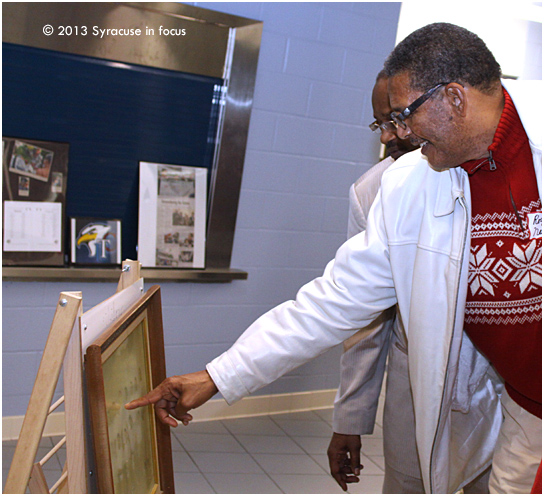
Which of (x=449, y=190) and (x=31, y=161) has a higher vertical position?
(x=449, y=190)

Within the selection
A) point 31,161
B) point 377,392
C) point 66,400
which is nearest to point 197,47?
point 31,161

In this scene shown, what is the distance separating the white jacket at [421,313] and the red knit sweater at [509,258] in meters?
0.03

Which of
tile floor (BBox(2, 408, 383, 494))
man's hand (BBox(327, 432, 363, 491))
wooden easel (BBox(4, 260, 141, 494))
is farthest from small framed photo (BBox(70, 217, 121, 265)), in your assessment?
wooden easel (BBox(4, 260, 141, 494))

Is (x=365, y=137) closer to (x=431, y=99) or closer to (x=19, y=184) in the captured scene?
(x=19, y=184)

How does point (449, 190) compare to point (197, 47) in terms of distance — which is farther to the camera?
point (197, 47)

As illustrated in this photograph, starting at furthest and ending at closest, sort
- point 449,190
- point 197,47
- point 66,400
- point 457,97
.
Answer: point 197,47
point 449,190
point 457,97
point 66,400

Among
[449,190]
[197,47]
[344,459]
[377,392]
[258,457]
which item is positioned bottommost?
[258,457]

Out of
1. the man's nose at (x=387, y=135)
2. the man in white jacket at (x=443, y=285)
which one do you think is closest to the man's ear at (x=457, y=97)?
the man in white jacket at (x=443, y=285)

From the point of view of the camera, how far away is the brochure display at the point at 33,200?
111 inches

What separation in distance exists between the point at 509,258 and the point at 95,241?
2241 millimetres

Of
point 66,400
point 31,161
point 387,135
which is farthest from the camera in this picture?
point 31,161

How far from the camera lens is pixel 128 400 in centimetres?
133

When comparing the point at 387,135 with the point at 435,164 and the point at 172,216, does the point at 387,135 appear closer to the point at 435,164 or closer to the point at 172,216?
the point at 435,164

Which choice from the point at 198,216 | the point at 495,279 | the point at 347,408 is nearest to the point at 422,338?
the point at 495,279
